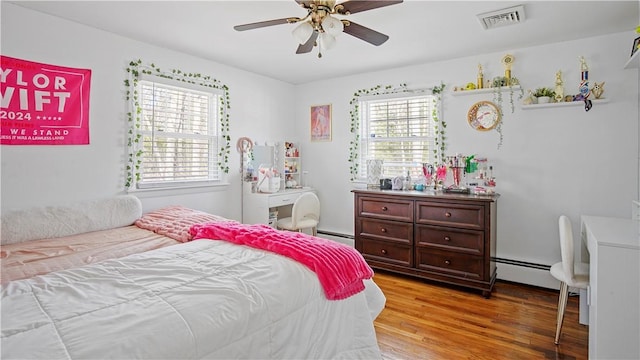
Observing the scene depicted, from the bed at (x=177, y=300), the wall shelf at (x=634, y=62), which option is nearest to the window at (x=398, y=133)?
the wall shelf at (x=634, y=62)

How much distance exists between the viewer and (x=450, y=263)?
3357mm

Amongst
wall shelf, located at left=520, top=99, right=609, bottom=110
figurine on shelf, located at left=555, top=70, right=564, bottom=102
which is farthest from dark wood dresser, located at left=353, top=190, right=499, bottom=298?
figurine on shelf, located at left=555, top=70, right=564, bottom=102

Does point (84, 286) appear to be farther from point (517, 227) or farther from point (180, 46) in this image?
point (517, 227)

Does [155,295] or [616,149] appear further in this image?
[616,149]

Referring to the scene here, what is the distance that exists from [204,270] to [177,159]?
2354 millimetres

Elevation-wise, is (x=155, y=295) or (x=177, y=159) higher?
(x=177, y=159)

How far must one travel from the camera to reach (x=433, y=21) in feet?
9.04

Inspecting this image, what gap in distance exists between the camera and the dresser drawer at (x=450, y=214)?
321 centimetres

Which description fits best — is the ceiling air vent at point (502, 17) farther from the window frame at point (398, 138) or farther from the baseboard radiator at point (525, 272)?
the baseboard radiator at point (525, 272)

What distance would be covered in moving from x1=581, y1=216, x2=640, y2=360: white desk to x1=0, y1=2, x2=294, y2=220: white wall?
3561mm

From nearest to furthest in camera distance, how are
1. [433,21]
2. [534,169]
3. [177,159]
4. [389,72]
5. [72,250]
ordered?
[72,250], [433,21], [534,169], [177,159], [389,72]

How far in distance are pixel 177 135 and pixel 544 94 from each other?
3.82 meters

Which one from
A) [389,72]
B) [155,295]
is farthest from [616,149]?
[155,295]

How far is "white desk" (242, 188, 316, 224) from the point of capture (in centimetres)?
404
